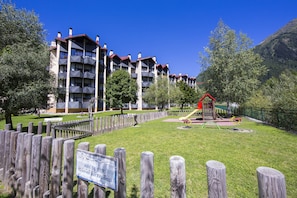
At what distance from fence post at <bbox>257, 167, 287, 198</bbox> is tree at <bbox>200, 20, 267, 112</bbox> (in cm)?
2230

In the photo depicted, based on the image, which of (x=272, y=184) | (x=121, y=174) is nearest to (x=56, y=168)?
(x=121, y=174)

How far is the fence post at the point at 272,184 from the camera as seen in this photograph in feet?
3.58

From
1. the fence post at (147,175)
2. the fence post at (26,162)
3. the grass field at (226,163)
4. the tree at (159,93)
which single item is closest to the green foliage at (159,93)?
the tree at (159,93)

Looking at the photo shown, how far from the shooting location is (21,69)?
28.0 ft

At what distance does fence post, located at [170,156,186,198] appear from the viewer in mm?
1521

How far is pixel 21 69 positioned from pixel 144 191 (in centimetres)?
1020

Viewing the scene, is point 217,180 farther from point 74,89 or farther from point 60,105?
point 60,105

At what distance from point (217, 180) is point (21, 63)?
11.1 metres

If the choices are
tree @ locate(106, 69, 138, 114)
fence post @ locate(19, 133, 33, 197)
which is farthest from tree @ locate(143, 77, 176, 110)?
fence post @ locate(19, 133, 33, 197)

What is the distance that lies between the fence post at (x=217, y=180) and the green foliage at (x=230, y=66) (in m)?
22.3

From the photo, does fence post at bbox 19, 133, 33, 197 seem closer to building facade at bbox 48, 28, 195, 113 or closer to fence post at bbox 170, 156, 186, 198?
fence post at bbox 170, 156, 186, 198

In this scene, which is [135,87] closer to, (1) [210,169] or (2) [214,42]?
(2) [214,42]

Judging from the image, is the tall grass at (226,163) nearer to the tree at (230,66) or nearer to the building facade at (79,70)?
the tree at (230,66)

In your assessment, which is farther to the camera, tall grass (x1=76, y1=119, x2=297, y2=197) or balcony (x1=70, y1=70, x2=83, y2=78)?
balcony (x1=70, y1=70, x2=83, y2=78)
